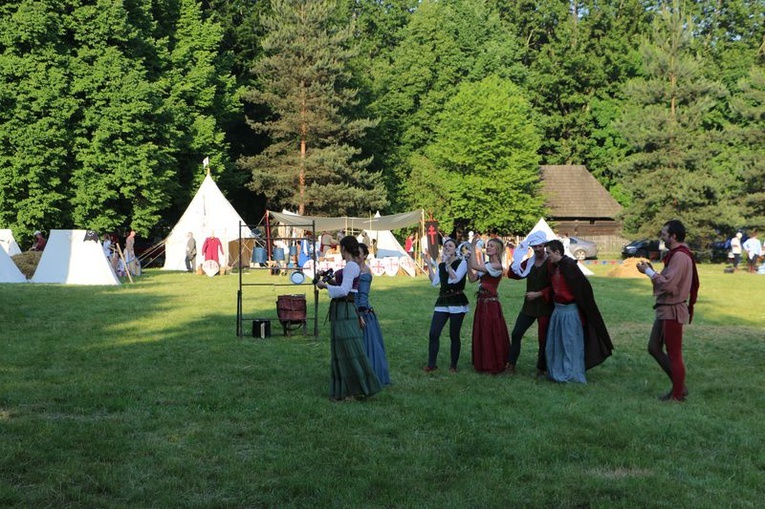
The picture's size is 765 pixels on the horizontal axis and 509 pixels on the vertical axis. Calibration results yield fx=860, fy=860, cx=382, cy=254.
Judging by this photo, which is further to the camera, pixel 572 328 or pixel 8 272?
pixel 8 272

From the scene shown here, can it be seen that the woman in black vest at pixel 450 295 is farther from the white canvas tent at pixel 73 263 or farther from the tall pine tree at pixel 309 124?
the tall pine tree at pixel 309 124

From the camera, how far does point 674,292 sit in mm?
8641

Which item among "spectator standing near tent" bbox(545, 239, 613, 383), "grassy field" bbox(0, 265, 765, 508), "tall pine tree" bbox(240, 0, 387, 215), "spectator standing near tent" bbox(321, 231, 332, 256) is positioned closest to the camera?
"grassy field" bbox(0, 265, 765, 508)

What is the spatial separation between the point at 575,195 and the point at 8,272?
131ft

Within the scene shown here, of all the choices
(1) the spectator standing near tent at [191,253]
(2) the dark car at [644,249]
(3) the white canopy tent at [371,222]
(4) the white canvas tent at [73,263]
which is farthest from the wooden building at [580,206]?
(4) the white canvas tent at [73,263]

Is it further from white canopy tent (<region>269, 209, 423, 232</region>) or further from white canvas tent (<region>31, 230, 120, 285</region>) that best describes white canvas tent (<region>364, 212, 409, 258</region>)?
white canvas tent (<region>31, 230, 120, 285</region>)

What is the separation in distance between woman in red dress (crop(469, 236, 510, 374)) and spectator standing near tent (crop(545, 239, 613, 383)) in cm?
69

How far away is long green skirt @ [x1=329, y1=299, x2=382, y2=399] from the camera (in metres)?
8.62

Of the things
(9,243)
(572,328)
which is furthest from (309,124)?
(572,328)

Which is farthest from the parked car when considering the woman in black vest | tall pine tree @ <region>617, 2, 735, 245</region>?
the woman in black vest

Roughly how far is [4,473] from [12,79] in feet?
109

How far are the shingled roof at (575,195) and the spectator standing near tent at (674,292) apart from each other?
155ft

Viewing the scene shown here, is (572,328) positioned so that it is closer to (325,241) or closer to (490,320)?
(490,320)

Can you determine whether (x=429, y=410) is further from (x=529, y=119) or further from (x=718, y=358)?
(x=529, y=119)
